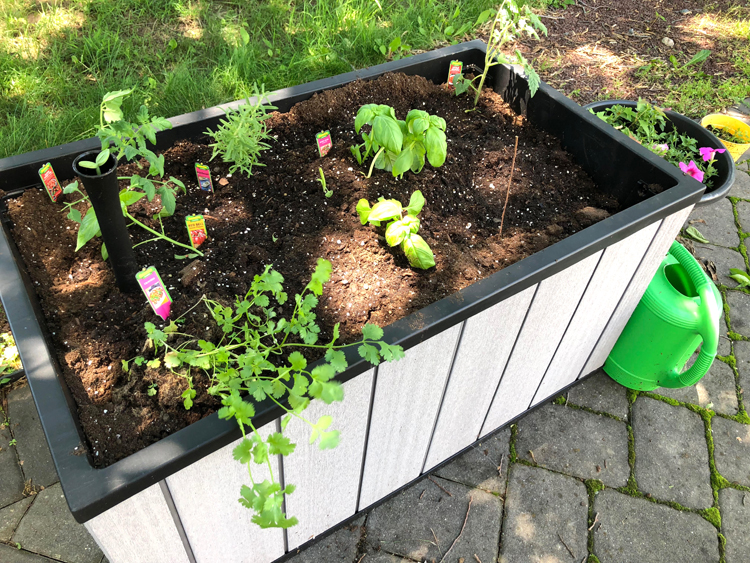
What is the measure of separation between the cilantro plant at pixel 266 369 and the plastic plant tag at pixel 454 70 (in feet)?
4.42

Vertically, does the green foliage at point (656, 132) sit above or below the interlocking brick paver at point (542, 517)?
above

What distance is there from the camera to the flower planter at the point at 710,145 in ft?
6.84

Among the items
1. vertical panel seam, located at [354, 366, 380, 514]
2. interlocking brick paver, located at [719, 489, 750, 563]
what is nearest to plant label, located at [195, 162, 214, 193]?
vertical panel seam, located at [354, 366, 380, 514]

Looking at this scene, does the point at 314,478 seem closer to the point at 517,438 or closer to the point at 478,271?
the point at 478,271

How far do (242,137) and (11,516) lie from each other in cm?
140

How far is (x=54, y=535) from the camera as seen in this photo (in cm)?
171

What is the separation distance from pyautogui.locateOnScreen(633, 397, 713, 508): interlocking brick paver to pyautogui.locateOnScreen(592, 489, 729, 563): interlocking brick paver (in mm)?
64

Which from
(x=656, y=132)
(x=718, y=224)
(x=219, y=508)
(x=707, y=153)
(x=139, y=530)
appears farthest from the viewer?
(x=718, y=224)

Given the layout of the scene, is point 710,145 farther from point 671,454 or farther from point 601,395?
point 671,454

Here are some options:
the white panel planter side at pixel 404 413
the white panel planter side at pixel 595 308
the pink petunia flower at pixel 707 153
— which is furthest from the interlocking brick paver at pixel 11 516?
the pink petunia flower at pixel 707 153

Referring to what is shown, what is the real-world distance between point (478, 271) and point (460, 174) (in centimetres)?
48

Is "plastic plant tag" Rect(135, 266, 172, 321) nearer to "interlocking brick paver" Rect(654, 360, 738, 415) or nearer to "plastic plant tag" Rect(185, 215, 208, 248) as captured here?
"plastic plant tag" Rect(185, 215, 208, 248)

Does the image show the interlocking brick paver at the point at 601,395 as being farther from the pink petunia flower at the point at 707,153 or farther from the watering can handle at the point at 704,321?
the pink petunia flower at the point at 707,153

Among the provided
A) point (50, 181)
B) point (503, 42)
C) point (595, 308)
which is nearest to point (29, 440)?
point (50, 181)
